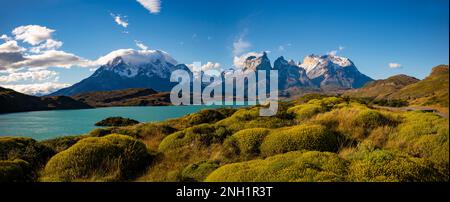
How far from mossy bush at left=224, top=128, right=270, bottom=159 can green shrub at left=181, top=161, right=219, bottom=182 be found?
2.25 metres

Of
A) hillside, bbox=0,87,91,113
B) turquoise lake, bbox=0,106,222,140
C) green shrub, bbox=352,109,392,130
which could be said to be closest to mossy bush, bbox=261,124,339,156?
green shrub, bbox=352,109,392,130

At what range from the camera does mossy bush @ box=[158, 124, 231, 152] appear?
49.5ft

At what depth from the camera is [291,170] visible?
803 cm

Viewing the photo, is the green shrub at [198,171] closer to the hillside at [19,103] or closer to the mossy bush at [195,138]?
the mossy bush at [195,138]

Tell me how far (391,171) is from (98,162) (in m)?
9.88

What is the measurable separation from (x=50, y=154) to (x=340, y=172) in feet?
43.0

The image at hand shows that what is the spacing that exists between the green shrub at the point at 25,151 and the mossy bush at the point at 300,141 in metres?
9.45

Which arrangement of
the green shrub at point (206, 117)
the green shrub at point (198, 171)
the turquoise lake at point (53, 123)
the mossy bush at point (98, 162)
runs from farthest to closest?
the turquoise lake at point (53, 123) < the green shrub at point (206, 117) < the mossy bush at point (98, 162) < the green shrub at point (198, 171)

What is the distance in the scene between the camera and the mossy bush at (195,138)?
1509 centimetres

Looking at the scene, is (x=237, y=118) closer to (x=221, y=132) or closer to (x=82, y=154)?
(x=221, y=132)

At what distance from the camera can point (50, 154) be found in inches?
580

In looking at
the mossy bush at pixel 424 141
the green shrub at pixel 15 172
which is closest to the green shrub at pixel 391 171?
the mossy bush at pixel 424 141

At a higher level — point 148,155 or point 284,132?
point 284,132
